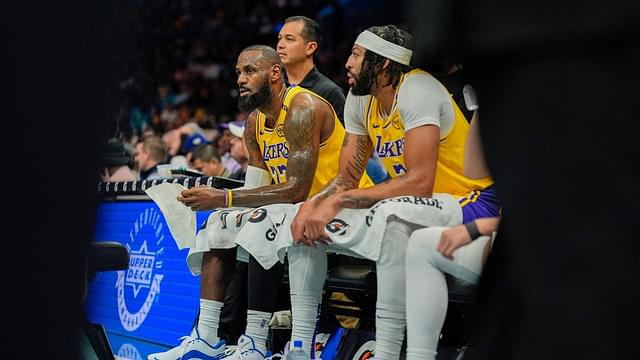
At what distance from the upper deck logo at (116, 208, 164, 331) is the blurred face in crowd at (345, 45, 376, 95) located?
2.05 m

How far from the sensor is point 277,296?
4422 millimetres

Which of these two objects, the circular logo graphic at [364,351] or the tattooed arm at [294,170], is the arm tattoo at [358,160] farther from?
the circular logo graphic at [364,351]

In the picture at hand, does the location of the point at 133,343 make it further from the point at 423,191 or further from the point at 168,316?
the point at 423,191

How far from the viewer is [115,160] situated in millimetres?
→ 5184

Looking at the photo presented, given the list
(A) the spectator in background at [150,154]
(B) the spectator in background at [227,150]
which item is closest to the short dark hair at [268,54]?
(B) the spectator in background at [227,150]

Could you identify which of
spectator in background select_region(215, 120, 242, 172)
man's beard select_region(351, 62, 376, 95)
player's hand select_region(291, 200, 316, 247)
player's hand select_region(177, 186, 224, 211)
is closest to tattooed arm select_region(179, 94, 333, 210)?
player's hand select_region(177, 186, 224, 211)

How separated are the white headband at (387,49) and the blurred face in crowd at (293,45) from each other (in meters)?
0.87

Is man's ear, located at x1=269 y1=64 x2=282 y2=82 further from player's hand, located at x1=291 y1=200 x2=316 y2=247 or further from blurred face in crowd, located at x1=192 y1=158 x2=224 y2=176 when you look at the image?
blurred face in crowd, located at x1=192 y1=158 x2=224 y2=176

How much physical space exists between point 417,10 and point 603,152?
0.34 m

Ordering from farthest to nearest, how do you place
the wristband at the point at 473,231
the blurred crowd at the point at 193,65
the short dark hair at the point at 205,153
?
the blurred crowd at the point at 193,65 < the short dark hair at the point at 205,153 < the wristband at the point at 473,231

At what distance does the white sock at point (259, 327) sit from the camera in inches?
167

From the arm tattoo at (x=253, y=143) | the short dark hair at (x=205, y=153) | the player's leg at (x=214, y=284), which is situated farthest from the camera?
the short dark hair at (x=205, y=153)

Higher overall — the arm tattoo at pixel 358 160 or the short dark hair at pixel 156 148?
the short dark hair at pixel 156 148

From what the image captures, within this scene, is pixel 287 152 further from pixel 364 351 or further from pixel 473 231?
pixel 473 231
